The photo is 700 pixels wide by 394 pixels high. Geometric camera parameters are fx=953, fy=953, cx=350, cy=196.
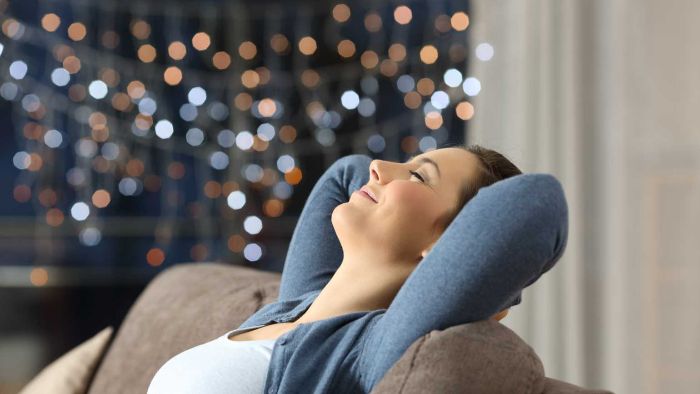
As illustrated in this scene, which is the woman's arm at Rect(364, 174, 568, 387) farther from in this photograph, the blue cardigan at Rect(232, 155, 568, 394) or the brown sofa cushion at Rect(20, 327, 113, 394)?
the brown sofa cushion at Rect(20, 327, 113, 394)

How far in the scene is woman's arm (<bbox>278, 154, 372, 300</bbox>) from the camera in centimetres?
153

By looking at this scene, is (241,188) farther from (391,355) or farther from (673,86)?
(391,355)

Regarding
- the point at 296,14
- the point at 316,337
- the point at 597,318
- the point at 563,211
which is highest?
the point at 296,14

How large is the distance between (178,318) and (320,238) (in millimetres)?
437

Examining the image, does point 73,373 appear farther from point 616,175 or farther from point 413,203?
point 616,175

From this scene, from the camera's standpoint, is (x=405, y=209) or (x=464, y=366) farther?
(x=405, y=209)

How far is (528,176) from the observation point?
3.71 ft

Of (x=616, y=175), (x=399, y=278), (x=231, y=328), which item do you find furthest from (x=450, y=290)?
(x=616, y=175)

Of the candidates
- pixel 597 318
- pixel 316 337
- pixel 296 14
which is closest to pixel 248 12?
Answer: pixel 296 14

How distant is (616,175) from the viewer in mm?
2332

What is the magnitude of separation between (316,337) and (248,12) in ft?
10.7

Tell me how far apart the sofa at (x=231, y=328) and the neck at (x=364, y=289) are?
187mm

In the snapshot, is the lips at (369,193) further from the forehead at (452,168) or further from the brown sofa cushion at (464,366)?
the brown sofa cushion at (464,366)

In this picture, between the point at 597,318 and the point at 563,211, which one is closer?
the point at 563,211
